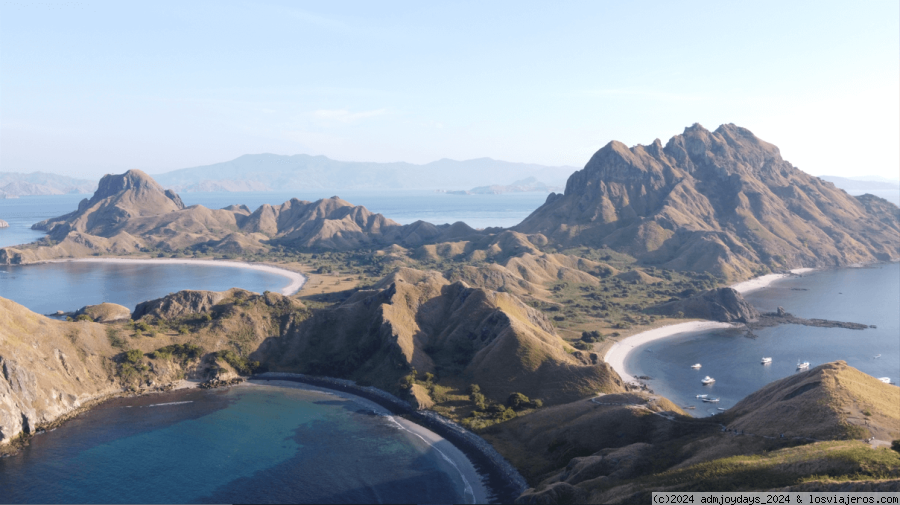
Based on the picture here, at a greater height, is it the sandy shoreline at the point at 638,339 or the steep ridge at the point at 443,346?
the steep ridge at the point at 443,346

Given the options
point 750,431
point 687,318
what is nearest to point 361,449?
point 750,431

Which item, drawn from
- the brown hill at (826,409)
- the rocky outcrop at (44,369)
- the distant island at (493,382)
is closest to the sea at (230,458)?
the rocky outcrop at (44,369)

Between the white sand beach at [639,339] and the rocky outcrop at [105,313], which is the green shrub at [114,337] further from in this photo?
the white sand beach at [639,339]

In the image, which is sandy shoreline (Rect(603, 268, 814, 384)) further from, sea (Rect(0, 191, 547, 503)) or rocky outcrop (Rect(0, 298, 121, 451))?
rocky outcrop (Rect(0, 298, 121, 451))

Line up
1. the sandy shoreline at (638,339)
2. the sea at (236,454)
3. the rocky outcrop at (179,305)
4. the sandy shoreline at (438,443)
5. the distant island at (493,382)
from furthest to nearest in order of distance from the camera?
the sandy shoreline at (638,339), the rocky outcrop at (179,305), the sandy shoreline at (438,443), the sea at (236,454), the distant island at (493,382)

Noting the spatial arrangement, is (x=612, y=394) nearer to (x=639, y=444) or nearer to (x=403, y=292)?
(x=639, y=444)

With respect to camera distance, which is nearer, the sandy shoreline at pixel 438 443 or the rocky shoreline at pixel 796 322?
the sandy shoreline at pixel 438 443

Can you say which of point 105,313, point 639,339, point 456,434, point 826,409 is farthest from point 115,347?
point 639,339

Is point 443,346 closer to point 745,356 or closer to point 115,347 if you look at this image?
point 115,347
